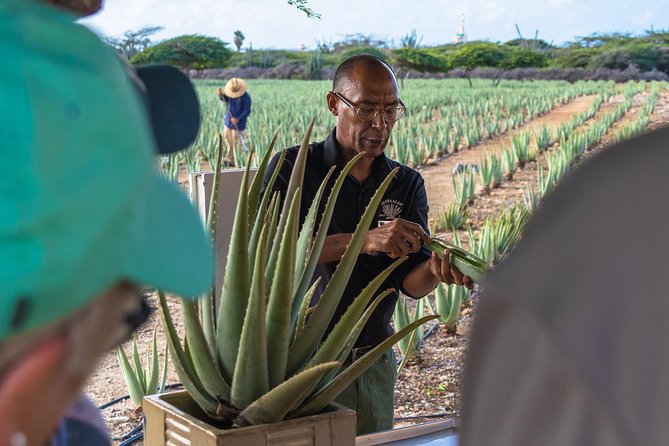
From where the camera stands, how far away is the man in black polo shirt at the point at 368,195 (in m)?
2.45

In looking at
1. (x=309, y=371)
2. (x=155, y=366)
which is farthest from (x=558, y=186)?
(x=155, y=366)

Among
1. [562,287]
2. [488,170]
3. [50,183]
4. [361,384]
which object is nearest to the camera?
[50,183]

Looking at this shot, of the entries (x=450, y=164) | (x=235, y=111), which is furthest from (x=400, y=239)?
(x=450, y=164)

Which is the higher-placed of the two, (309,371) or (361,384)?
(309,371)

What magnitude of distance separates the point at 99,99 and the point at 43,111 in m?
0.03

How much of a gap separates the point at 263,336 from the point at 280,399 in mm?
102

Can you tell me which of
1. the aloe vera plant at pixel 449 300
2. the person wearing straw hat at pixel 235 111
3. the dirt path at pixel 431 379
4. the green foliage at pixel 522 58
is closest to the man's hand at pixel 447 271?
the dirt path at pixel 431 379

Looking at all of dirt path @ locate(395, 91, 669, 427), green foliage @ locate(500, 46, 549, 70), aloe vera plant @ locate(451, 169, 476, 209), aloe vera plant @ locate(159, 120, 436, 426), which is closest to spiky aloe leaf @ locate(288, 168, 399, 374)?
aloe vera plant @ locate(159, 120, 436, 426)

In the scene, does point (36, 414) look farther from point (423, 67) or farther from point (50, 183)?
point (423, 67)

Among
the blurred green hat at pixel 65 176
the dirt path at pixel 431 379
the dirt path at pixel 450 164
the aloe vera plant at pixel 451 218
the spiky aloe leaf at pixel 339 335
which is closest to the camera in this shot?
the blurred green hat at pixel 65 176

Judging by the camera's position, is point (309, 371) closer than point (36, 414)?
No

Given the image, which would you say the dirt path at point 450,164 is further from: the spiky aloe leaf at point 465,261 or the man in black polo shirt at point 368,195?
the spiky aloe leaf at point 465,261

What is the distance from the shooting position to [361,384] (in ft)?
8.16

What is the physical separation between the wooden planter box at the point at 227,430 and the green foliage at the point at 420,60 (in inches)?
1376
